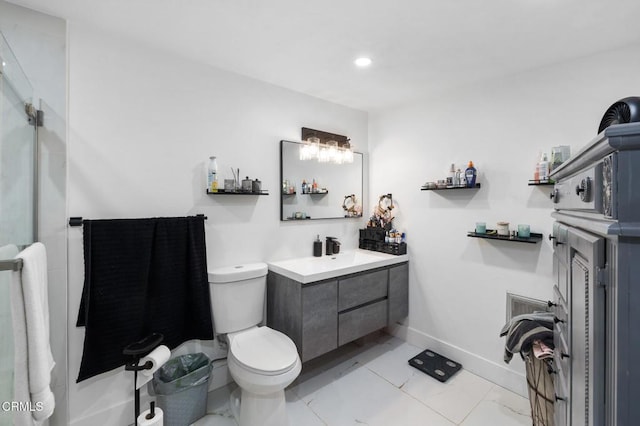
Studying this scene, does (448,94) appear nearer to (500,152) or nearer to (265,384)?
(500,152)

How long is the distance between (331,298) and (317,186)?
3.57 ft

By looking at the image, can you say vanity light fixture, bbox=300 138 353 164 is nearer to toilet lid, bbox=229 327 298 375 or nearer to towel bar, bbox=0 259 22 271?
toilet lid, bbox=229 327 298 375

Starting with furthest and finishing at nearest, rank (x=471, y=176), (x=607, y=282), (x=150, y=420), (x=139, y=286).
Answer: (x=471, y=176) < (x=139, y=286) < (x=150, y=420) < (x=607, y=282)

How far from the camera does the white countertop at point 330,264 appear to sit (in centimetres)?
207

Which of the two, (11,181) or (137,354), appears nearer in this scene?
(11,181)

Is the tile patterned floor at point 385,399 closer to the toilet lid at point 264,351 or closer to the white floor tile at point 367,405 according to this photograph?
the white floor tile at point 367,405

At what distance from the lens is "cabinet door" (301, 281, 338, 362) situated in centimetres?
202

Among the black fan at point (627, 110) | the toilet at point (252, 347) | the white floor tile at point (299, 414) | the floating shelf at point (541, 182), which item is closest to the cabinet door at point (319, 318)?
the toilet at point (252, 347)

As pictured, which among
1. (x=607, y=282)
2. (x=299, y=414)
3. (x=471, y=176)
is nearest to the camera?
(x=607, y=282)

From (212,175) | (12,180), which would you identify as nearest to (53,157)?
(12,180)

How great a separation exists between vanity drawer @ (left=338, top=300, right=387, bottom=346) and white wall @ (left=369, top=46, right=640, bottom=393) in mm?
477

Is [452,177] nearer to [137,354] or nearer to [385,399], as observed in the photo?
[385,399]

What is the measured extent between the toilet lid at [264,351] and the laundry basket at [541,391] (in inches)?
52.1

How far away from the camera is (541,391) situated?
1523mm
